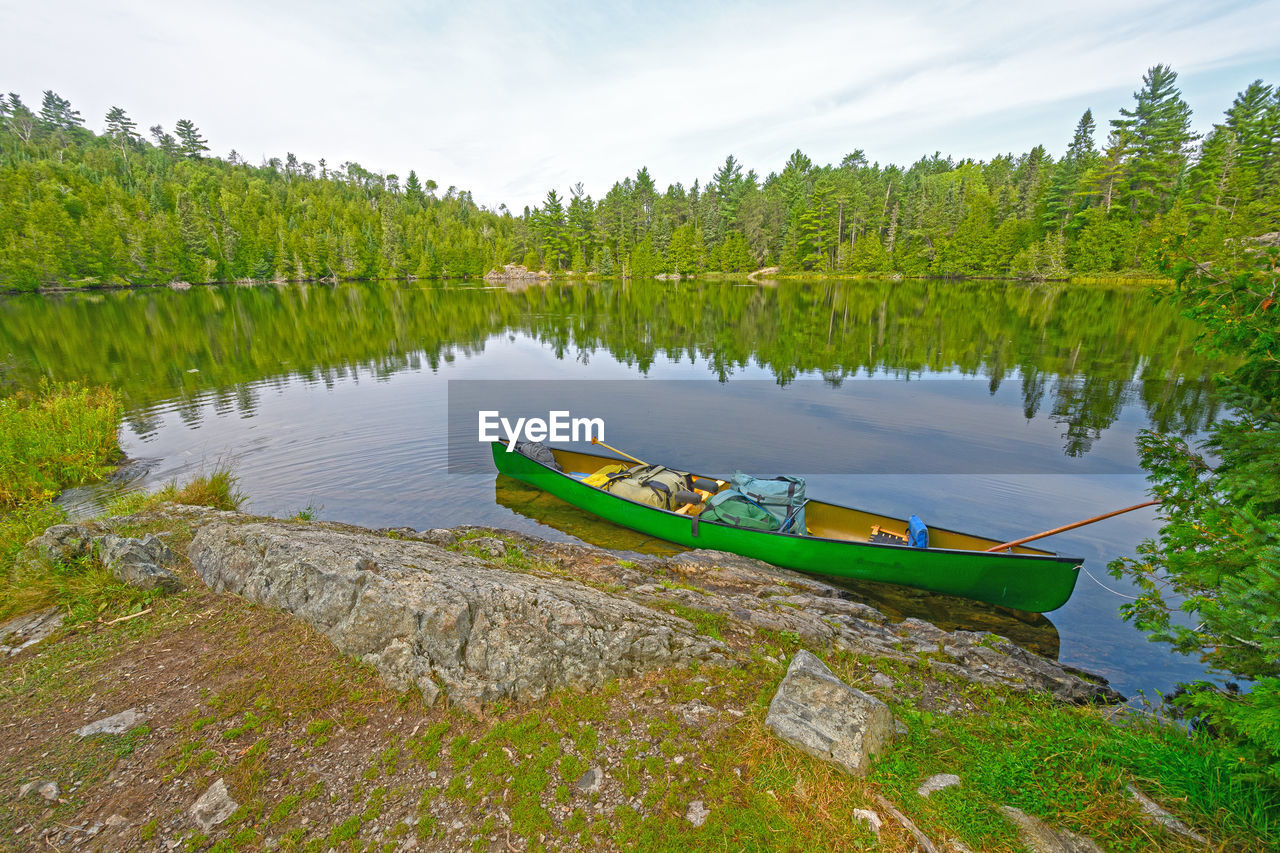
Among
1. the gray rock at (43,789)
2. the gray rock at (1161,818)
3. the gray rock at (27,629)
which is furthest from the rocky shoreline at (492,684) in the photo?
the gray rock at (1161,818)

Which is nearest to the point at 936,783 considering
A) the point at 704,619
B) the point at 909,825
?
the point at 909,825

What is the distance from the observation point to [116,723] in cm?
474

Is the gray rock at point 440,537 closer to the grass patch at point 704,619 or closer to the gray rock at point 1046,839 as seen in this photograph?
→ the grass patch at point 704,619

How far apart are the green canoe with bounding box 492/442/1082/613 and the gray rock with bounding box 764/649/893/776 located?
20.6ft

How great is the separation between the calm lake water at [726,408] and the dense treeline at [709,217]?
1614 inches

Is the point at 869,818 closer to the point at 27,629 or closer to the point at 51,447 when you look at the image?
the point at 27,629

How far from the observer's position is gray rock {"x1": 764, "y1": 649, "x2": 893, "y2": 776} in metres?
4.30

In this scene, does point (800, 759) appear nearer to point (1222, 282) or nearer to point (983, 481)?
point (1222, 282)

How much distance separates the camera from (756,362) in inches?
1253

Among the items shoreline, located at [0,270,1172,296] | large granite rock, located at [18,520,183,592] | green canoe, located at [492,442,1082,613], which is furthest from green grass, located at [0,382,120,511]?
shoreline, located at [0,270,1172,296]

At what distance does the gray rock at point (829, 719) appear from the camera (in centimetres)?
430

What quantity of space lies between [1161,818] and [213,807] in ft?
23.9

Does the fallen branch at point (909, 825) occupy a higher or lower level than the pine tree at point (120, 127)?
lower

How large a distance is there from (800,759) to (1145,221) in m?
105
